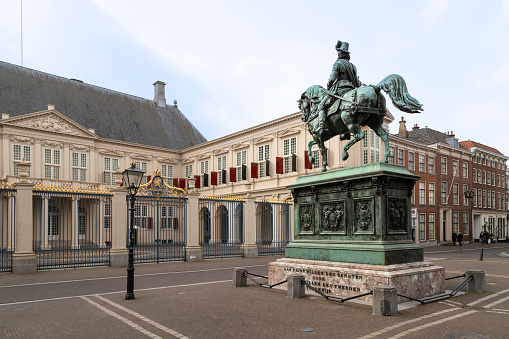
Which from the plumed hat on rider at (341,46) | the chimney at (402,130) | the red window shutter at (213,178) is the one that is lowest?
the red window shutter at (213,178)

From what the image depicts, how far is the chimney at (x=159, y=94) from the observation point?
165 ft

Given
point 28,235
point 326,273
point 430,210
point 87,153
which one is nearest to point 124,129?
point 87,153

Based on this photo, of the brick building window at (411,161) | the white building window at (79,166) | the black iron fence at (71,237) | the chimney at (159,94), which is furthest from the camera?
the chimney at (159,94)

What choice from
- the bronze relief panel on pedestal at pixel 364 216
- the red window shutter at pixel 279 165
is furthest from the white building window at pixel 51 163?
the bronze relief panel on pedestal at pixel 364 216

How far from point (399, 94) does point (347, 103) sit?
1.20m

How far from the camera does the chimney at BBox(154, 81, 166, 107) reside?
50.4m

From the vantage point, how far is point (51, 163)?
3609cm

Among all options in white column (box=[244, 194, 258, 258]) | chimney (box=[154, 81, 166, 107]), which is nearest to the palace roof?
chimney (box=[154, 81, 166, 107])

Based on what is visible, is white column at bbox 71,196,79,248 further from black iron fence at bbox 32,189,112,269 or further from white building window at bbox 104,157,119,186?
white building window at bbox 104,157,119,186

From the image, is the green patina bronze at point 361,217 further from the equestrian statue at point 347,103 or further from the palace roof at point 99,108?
the palace roof at point 99,108

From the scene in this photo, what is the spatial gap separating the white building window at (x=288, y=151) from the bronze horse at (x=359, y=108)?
22707 mm

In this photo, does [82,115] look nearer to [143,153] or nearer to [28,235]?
[143,153]

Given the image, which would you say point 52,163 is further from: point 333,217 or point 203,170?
point 333,217

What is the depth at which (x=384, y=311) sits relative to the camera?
741 centimetres
